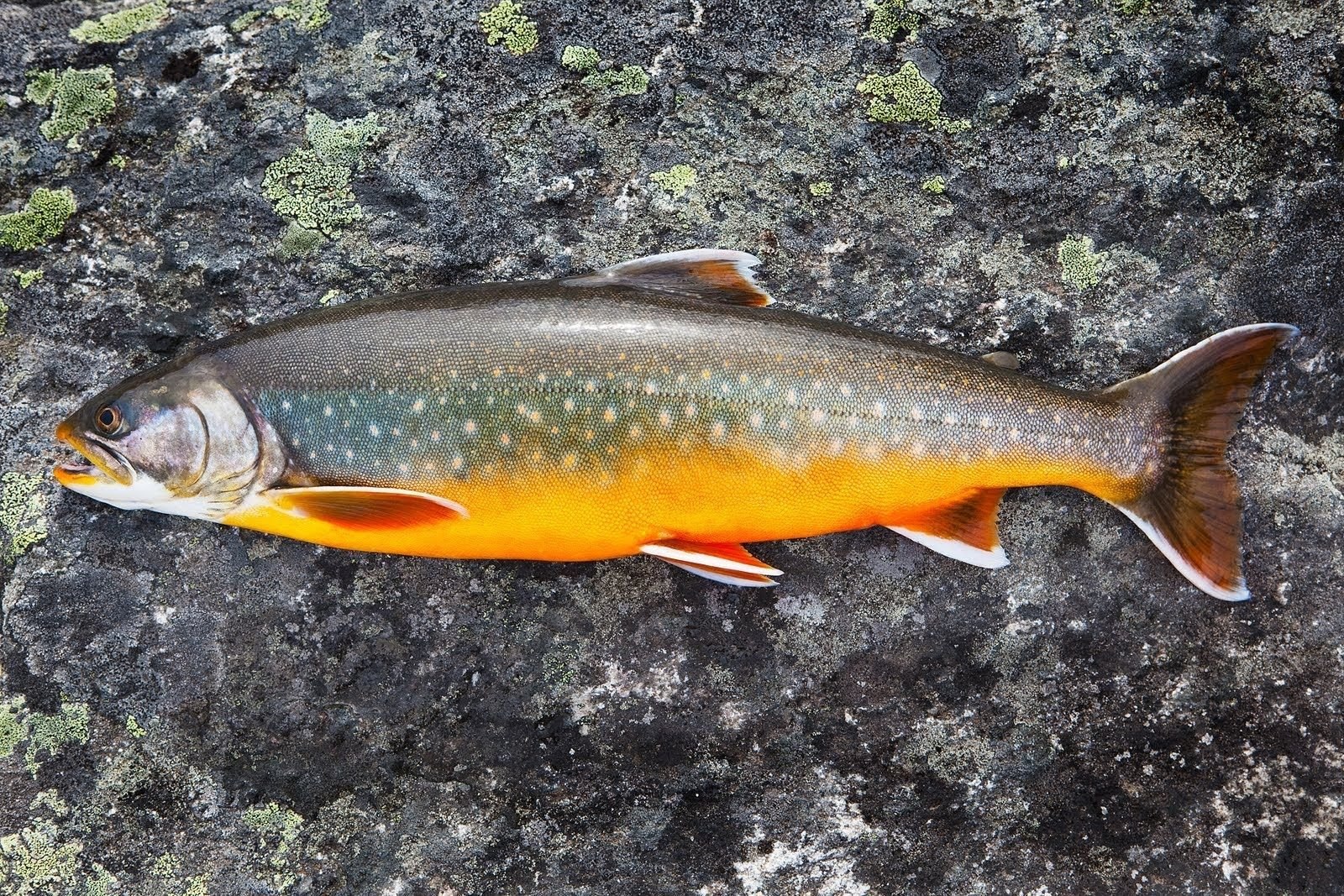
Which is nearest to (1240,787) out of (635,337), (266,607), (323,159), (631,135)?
(635,337)

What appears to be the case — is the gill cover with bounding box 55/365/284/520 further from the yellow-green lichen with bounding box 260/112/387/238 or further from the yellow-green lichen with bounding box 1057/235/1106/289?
the yellow-green lichen with bounding box 1057/235/1106/289

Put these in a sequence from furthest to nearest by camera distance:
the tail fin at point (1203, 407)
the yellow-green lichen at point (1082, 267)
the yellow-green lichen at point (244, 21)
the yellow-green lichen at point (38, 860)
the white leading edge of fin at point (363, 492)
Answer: the yellow-green lichen at point (244, 21) → the yellow-green lichen at point (1082, 267) → the yellow-green lichen at point (38, 860) → the tail fin at point (1203, 407) → the white leading edge of fin at point (363, 492)

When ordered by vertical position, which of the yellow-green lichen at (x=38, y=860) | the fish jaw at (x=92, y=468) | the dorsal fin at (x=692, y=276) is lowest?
the yellow-green lichen at (x=38, y=860)

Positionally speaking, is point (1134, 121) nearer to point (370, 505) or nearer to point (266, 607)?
point (370, 505)

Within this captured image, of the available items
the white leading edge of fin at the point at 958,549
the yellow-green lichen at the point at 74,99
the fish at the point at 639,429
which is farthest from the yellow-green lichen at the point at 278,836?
the yellow-green lichen at the point at 74,99

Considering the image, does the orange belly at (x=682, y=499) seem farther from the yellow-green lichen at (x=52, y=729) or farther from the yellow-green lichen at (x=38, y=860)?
the yellow-green lichen at (x=38, y=860)

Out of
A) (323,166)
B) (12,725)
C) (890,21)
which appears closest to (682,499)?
(323,166)

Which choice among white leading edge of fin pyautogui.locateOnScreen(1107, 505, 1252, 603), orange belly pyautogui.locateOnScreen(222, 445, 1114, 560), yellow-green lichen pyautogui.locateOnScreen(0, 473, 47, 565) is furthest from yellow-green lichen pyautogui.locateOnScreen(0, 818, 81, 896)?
white leading edge of fin pyautogui.locateOnScreen(1107, 505, 1252, 603)
